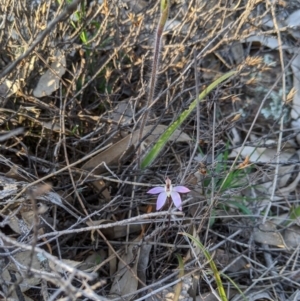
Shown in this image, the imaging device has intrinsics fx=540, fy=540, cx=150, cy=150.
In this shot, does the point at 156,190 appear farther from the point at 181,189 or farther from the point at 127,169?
the point at 127,169

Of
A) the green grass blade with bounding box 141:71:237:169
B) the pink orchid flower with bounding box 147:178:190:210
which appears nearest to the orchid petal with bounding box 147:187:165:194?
the pink orchid flower with bounding box 147:178:190:210

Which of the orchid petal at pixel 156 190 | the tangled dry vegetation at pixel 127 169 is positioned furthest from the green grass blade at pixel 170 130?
the orchid petal at pixel 156 190

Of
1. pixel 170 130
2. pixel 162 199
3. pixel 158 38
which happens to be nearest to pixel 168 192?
pixel 162 199

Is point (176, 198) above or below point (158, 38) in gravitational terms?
below

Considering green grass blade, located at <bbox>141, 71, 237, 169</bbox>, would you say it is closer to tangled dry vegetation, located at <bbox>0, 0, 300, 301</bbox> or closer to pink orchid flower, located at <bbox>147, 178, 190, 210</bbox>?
tangled dry vegetation, located at <bbox>0, 0, 300, 301</bbox>

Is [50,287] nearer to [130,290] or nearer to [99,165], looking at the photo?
[130,290]

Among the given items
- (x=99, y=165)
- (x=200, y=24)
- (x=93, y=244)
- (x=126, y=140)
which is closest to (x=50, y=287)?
(x=93, y=244)

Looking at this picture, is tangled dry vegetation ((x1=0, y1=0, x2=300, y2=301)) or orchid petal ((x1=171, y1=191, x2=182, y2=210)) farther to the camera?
tangled dry vegetation ((x1=0, y1=0, x2=300, y2=301))
